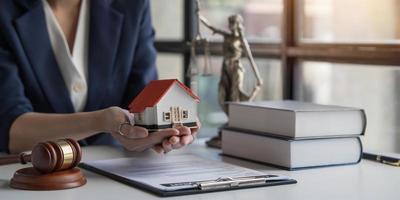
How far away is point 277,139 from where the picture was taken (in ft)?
4.76

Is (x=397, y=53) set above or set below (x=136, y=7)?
below

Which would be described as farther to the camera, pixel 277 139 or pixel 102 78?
pixel 102 78

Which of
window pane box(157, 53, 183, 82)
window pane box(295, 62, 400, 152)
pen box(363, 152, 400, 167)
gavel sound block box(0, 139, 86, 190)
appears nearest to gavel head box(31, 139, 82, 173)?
gavel sound block box(0, 139, 86, 190)

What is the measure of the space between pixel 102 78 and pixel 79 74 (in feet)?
0.24

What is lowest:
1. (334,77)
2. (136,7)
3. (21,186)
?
(21,186)

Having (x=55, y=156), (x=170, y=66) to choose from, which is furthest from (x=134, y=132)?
(x=170, y=66)

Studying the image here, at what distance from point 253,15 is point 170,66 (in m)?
0.54

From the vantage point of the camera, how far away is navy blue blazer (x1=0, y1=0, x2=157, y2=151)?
1.67 m

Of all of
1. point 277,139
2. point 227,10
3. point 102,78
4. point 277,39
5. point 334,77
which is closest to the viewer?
point 277,139

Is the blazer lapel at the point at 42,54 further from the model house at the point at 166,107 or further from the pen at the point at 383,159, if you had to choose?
the pen at the point at 383,159

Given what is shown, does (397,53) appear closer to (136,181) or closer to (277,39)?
(277,39)

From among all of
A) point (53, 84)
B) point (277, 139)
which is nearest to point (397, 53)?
point (277, 139)

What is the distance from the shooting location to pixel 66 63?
1.76 m

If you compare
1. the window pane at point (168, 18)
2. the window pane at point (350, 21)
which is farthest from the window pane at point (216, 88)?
the window pane at point (168, 18)
